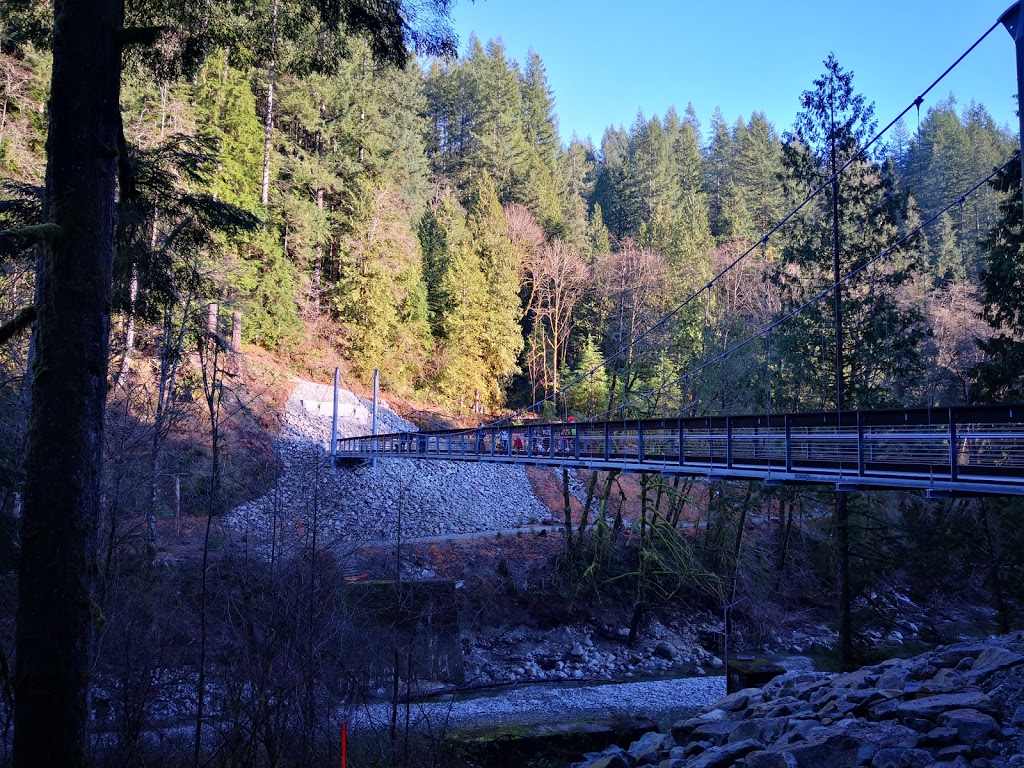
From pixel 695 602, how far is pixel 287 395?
1311 centimetres

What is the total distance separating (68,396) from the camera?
10.4ft

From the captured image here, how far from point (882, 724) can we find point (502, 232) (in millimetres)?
25446

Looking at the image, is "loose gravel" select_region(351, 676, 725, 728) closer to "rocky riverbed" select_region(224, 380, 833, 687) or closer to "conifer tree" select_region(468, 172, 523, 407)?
"rocky riverbed" select_region(224, 380, 833, 687)

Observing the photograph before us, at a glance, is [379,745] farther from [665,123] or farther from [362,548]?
[665,123]

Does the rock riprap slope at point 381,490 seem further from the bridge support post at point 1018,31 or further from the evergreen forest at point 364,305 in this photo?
the bridge support post at point 1018,31

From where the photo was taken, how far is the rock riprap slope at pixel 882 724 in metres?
4.28

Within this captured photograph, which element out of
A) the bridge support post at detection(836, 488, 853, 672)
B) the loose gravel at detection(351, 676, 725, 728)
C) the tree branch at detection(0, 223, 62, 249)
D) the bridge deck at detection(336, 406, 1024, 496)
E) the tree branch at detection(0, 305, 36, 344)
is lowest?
the loose gravel at detection(351, 676, 725, 728)

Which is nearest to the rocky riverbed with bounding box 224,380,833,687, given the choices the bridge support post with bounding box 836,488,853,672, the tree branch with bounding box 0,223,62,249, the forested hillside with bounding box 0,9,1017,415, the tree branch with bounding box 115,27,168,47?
the bridge support post with bounding box 836,488,853,672

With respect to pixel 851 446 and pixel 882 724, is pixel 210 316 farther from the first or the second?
pixel 882 724

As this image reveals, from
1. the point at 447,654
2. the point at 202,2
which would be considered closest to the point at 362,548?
the point at 447,654

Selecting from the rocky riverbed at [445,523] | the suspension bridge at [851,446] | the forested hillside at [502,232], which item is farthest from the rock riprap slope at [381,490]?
the suspension bridge at [851,446]

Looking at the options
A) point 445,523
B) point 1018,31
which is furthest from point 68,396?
point 445,523

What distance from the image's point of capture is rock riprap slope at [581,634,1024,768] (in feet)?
14.0

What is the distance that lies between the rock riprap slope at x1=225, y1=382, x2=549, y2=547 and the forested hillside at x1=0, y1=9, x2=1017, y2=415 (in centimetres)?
316
